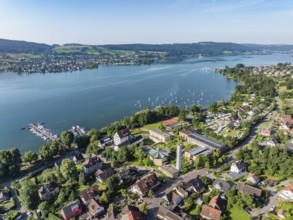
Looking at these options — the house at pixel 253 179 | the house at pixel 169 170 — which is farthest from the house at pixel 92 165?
the house at pixel 253 179

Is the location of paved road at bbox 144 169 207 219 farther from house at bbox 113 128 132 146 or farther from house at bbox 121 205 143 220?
house at bbox 113 128 132 146

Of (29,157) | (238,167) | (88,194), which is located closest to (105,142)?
(29,157)

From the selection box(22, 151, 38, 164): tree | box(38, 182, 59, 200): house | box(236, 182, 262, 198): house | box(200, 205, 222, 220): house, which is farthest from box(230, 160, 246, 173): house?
box(22, 151, 38, 164): tree

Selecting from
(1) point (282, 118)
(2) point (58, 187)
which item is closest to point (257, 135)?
(1) point (282, 118)

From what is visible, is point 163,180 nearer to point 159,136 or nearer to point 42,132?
point 159,136

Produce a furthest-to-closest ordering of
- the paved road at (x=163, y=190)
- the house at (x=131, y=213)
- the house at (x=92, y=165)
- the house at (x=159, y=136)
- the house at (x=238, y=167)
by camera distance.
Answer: the house at (x=159, y=136), the house at (x=92, y=165), the house at (x=238, y=167), the paved road at (x=163, y=190), the house at (x=131, y=213)

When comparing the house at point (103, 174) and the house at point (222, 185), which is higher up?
the house at point (222, 185)

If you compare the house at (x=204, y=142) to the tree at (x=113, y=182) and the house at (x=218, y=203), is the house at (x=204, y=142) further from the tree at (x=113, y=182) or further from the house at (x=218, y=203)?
the tree at (x=113, y=182)

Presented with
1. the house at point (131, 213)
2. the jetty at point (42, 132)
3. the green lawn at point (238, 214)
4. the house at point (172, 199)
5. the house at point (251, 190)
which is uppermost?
the house at point (251, 190)
